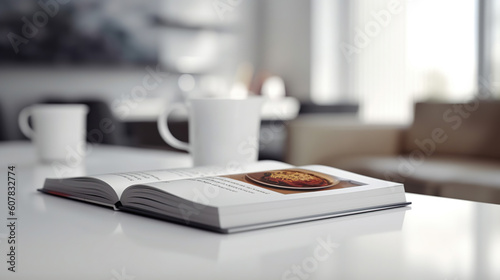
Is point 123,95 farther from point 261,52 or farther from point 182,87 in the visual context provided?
point 261,52

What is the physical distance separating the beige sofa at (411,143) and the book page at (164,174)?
1.25m

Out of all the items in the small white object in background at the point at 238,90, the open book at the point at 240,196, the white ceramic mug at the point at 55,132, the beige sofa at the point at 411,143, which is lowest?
the beige sofa at the point at 411,143

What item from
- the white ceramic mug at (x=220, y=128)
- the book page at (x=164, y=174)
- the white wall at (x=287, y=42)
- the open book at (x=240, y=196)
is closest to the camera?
the open book at (x=240, y=196)

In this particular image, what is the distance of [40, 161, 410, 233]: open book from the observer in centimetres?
51

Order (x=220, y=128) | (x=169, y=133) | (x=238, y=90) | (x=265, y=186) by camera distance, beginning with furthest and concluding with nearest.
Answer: (x=238, y=90) < (x=169, y=133) < (x=220, y=128) < (x=265, y=186)

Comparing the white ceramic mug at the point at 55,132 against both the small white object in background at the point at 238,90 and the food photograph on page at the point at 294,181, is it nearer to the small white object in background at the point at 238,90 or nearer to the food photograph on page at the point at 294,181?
the food photograph on page at the point at 294,181

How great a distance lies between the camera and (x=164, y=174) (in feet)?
2.30

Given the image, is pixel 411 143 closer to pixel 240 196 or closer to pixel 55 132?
pixel 55 132

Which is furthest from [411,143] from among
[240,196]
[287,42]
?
[287,42]

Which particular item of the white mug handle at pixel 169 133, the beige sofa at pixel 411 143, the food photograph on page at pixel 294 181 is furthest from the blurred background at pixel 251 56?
the food photograph on page at pixel 294 181

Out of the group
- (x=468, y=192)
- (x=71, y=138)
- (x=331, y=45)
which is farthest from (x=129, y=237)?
(x=331, y=45)

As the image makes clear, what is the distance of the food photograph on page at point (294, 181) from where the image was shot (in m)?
0.58

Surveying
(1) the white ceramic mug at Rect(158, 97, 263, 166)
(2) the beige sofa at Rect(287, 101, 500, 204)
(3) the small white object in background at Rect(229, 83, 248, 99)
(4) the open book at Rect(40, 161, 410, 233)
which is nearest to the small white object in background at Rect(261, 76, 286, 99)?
(3) the small white object in background at Rect(229, 83, 248, 99)

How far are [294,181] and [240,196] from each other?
0.32ft
